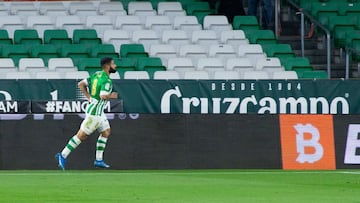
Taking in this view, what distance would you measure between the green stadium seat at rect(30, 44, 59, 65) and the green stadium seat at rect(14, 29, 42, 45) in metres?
0.69

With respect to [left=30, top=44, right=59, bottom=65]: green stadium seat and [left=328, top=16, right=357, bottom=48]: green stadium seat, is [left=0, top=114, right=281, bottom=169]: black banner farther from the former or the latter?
[left=328, top=16, right=357, bottom=48]: green stadium seat

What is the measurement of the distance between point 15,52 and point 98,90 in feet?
25.3

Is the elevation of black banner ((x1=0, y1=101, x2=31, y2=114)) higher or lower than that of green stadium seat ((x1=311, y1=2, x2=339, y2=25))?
lower

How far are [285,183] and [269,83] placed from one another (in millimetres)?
9015

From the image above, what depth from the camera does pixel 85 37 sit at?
30.8 metres

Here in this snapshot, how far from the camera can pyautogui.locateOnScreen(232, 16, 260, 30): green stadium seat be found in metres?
32.8

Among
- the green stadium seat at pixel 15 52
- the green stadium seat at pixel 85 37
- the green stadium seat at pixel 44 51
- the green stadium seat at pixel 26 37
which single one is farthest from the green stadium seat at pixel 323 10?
the green stadium seat at pixel 15 52

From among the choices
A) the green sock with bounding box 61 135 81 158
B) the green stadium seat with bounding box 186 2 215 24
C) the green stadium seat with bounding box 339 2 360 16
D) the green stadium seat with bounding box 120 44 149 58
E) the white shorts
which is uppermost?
the green stadium seat with bounding box 186 2 215 24

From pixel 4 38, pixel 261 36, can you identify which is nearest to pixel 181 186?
pixel 4 38

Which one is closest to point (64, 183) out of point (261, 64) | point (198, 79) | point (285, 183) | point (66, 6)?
point (285, 183)

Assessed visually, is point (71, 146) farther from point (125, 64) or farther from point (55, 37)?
point (55, 37)

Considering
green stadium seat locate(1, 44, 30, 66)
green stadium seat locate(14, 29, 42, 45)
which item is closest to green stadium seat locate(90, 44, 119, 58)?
green stadium seat locate(14, 29, 42, 45)

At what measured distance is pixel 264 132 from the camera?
77.0 feet

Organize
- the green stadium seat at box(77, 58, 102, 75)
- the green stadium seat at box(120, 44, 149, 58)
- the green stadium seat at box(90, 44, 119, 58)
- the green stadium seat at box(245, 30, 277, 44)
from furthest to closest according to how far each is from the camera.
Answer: the green stadium seat at box(245, 30, 277, 44), the green stadium seat at box(120, 44, 149, 58), the green stadium seat at box(90, 44, 119, 58), the green stadium seat at box(77, 58, 102, 75)
